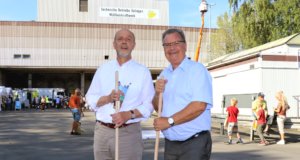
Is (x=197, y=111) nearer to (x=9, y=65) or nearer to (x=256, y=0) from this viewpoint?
(x=256, y=0)

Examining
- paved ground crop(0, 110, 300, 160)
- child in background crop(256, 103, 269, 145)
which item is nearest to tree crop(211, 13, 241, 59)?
paved ground crop(0, 110, 300, 160)

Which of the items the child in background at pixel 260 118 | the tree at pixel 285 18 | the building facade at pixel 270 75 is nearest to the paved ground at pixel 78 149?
the child in background at pixel 260 118

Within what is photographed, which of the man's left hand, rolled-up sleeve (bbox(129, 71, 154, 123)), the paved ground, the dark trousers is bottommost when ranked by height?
the paved ground

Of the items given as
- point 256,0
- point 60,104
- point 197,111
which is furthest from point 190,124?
point 60,104

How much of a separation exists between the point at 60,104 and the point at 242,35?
26870 mm

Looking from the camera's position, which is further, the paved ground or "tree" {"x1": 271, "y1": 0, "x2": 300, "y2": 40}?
"tree" {"x1": 271, "y1": 0, "x2": 300, "y2": 40}

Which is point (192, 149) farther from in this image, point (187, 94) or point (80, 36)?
point (80, 36)

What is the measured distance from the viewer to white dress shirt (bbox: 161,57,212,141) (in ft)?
12.0

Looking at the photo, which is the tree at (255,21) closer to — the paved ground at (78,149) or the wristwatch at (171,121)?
the paved ground at (78,149)

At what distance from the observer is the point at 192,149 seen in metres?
3.71

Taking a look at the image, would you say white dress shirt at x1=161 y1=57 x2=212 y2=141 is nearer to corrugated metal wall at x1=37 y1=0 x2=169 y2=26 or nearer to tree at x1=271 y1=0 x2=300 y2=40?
tree at x1=271 y1=0 x2=300 y2=40

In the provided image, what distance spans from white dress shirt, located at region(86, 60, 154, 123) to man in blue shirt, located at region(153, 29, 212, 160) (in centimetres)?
36

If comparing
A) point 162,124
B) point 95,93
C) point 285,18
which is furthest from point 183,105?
point 285,18

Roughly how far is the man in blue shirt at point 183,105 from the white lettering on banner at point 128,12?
217ft
